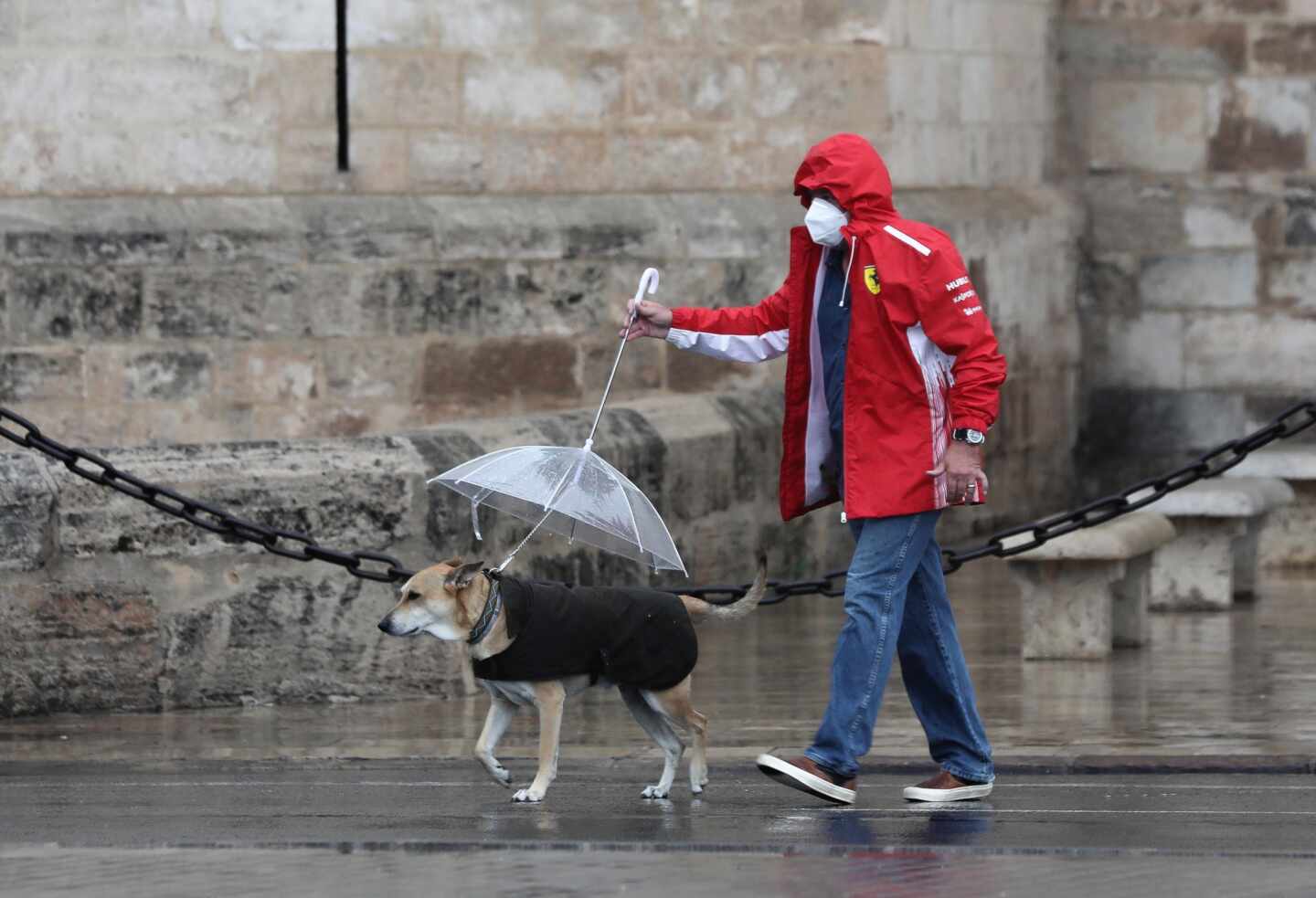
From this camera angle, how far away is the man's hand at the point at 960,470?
710cm

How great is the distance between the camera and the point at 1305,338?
16281mm

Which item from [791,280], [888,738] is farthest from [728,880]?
[888,738]

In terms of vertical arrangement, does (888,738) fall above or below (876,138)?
below

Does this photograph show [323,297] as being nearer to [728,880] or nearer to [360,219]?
[360,219]

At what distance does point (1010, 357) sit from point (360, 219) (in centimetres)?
401

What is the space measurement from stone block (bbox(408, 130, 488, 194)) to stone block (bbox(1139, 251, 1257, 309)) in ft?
15.7

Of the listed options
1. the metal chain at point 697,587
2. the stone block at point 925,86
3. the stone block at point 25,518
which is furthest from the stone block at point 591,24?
the metal chain at point 697,587

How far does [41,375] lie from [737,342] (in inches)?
250

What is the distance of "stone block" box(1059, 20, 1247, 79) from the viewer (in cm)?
1644

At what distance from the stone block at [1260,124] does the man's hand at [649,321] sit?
9.49m

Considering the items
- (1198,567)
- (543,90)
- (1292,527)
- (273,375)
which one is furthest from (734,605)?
(1292,527)

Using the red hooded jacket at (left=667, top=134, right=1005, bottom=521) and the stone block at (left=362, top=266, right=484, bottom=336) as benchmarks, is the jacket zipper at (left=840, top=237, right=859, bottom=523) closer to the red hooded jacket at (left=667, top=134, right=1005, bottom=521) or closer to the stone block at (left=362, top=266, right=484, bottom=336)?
the red hooded jacket at (left=667, top=134, right=1005, bottom=521)

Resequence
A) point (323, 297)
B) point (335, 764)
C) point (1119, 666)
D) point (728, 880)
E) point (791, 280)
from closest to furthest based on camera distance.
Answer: point (728, 880), point (791, 280), point (335, 764), point (1119, 666), point (323, 297)

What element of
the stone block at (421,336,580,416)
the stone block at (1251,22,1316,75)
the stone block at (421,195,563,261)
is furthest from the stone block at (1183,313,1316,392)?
the stone block at (421,195,563,261)
